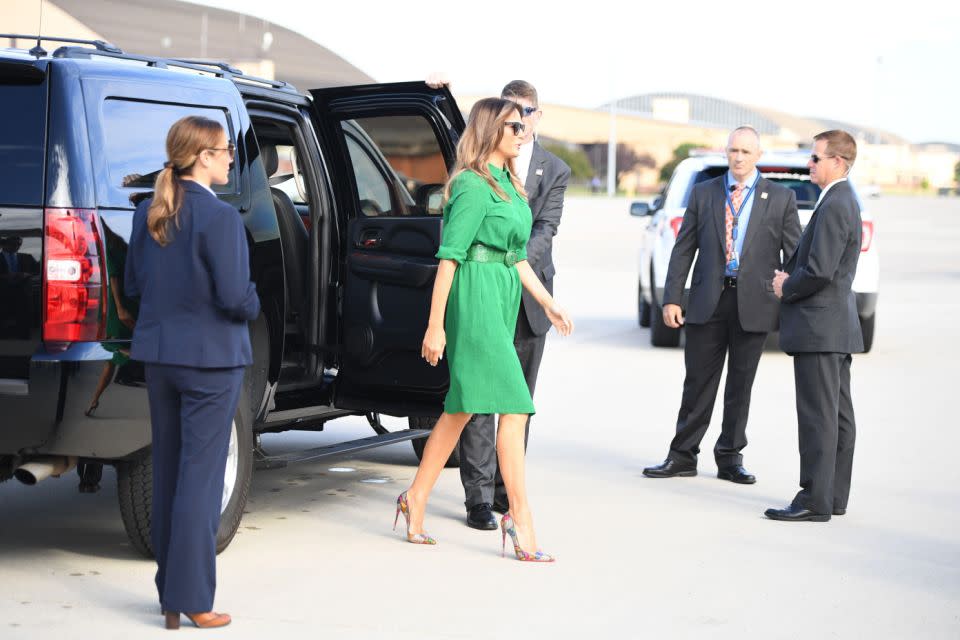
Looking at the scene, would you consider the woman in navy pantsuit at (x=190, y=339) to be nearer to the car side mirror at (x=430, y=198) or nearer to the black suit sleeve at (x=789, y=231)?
the car side mirror at (x=430, y=198)

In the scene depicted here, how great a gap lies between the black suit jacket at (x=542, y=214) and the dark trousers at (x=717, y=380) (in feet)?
4.12

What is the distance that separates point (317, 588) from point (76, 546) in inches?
48.6

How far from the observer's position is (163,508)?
16.5 feet

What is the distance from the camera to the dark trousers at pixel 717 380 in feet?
25.8

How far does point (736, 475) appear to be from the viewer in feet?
25.8

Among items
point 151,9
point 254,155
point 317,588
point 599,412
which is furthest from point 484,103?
point 151,9

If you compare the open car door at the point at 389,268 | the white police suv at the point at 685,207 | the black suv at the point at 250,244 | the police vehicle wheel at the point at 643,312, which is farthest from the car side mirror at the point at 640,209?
the open car door at the point at 389,268

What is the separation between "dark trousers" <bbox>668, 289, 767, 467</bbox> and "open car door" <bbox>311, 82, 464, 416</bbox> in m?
1.65

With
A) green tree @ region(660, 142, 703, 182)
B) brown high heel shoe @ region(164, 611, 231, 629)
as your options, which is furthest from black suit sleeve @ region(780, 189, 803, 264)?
green tree @ region(660, 142, 703, 182)

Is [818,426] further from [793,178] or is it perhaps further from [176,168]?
[793,178]

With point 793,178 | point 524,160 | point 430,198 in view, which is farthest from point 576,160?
point 524,160

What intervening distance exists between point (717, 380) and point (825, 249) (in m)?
1.40

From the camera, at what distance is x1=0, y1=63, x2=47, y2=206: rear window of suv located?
5.23m

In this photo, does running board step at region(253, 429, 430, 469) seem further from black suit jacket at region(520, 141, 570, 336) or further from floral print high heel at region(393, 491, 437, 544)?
black suit jacket at region(520, 141, 570, 336)
